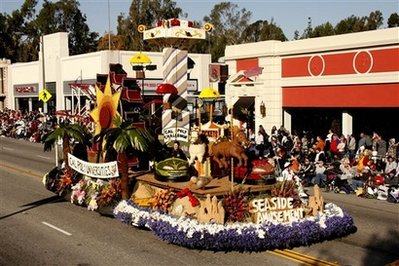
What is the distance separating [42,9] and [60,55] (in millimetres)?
39413

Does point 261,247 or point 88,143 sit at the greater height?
point 88,143

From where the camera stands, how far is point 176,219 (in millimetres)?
12336

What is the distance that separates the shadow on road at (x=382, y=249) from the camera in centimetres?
1123

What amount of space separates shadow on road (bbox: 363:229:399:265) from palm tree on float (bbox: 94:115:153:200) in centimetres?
Result: 595

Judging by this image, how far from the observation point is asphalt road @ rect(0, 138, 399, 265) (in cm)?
1137

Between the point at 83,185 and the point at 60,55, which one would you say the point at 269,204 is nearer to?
the point at 83,185

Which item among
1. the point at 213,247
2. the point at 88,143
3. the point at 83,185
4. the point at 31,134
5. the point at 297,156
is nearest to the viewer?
the point at 213,247

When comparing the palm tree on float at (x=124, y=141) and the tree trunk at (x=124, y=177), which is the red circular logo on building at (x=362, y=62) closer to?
the palm tree on float at (x=124, y=141)

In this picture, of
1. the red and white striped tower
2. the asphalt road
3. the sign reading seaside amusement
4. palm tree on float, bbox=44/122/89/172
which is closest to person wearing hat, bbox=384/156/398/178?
the asphalt road

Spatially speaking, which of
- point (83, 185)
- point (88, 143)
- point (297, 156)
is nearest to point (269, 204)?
point (83, 185)

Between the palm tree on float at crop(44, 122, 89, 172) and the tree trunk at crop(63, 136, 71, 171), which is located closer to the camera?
the palm tree on float at crop(44, 122, 89, 172)

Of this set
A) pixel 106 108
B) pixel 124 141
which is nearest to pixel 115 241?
pixel 124 141

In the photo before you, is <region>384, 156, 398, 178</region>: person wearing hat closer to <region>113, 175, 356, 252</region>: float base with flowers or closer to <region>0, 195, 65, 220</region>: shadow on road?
<region>113, 175, 356, 252</region>: float base with flowers

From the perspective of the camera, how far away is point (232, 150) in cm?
1430
